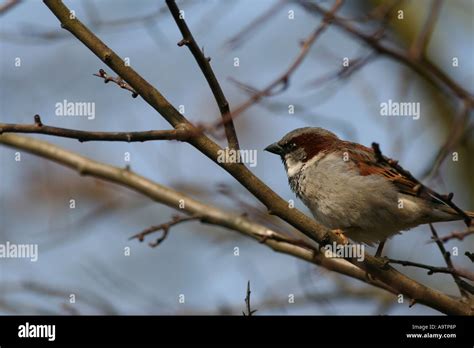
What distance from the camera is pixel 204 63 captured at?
13.0 ft

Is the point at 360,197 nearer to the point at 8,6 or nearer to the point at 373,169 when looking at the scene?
the point at 373,169

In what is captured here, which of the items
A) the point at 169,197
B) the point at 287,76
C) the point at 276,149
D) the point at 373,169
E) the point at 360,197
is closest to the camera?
the point at 287,76

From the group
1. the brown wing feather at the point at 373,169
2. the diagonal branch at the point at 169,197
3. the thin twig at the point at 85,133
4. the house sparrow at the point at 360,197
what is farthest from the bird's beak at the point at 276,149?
the thin twig at the point at 85,133

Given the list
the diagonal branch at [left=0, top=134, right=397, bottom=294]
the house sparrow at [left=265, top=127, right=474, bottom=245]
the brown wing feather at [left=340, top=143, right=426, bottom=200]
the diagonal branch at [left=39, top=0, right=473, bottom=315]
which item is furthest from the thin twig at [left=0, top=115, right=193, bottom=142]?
the brown wing feather at [left=340, top=143, right=426, bottom=200]

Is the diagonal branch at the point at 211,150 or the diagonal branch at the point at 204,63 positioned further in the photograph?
the diagonal branch at the point at 211,150

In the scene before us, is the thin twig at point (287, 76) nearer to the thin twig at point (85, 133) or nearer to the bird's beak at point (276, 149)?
the thin twig at point (85, 133)

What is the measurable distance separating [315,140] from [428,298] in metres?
2.12

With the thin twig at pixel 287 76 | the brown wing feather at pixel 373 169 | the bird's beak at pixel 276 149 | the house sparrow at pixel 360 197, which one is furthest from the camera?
the bird's beak at pixel 276 149

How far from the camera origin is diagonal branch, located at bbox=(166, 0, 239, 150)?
3733 millimetres

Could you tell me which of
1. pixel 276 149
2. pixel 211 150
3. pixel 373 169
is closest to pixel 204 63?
pixel 211 150

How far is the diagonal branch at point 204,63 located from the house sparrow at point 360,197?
1558 millimetres

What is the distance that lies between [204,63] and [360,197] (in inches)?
81.0

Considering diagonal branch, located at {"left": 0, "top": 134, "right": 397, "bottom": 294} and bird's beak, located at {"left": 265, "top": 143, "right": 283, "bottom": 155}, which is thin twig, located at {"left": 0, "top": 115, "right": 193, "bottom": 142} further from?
bird's beak, located at {"left": 265, "top": 143, "right": 283, "bottom": 155}

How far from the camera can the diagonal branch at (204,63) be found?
12.2ft
